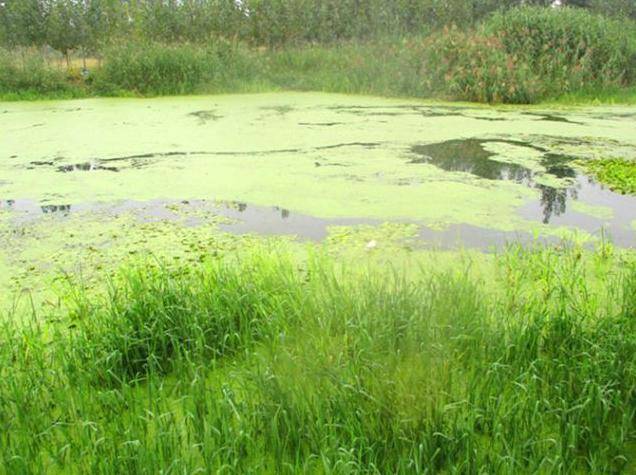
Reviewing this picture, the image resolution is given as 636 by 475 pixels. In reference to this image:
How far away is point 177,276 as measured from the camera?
2.59 metres

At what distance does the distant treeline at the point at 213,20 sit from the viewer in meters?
10.5

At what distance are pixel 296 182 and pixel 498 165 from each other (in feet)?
5.13

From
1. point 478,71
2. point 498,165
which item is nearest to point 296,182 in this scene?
point 498,165

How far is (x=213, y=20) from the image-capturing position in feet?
35.6

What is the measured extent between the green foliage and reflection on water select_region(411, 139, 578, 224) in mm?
156

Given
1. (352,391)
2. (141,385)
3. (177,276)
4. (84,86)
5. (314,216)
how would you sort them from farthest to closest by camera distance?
(84,86)
(314,216)
(177,276)
(141,385)
(352,391)

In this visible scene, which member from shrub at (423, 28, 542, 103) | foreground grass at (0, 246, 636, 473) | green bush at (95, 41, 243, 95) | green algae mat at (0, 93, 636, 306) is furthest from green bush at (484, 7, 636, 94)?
foreground grass at (0, 246, 636, 473)

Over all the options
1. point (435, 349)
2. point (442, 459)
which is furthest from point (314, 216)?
point (442, 459)

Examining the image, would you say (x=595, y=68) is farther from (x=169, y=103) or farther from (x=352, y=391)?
(x=352, y=391)

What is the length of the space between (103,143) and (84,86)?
14.3 ft

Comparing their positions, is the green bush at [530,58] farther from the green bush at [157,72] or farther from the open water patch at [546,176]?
the green bush at [157,72]

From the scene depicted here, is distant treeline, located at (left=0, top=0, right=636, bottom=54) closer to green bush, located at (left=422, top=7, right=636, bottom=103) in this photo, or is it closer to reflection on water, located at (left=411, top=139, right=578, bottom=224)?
green bush, located at (left=422, top=7, right=636, bottom=103)

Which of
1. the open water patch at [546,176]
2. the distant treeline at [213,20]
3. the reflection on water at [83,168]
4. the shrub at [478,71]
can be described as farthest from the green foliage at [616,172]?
the distant treeline at [213,20]

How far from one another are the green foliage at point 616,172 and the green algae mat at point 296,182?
96mm
